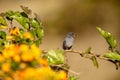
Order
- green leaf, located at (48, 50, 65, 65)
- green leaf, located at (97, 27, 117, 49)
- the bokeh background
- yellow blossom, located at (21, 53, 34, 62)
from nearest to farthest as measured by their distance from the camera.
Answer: yellow blossom, located at (21, 53, 34, 62) → green leaf, located at (48, 50, 65, 65) → green leaf, located at (97, 27, 117, 49) → the bokeh background

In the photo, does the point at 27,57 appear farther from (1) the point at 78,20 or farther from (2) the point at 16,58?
(1) the point at 78,20

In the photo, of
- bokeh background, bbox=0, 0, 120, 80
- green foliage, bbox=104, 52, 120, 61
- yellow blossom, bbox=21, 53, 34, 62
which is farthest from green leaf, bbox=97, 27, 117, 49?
bokeh background, bbox=0, 0, 120, 80

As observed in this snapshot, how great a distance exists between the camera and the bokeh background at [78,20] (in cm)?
456

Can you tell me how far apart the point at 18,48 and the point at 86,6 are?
11.8 feet

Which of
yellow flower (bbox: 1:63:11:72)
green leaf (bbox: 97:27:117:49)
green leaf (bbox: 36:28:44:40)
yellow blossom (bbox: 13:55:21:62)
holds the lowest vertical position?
yellow flower (bbox: 1:63:11:72)

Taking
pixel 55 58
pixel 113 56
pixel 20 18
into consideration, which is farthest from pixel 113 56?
pixel 20 18

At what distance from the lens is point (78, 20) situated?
4.65 meters

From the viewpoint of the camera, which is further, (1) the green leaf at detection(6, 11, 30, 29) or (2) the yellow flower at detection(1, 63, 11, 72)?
(1) the green leaf at detection(6, 11, 30, 29)

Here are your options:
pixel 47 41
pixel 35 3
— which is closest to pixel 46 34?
pixel 47 41

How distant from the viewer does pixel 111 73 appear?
443 cm

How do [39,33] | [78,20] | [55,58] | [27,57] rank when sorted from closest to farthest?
[27,57], [55,58], [39,33], [78,20]

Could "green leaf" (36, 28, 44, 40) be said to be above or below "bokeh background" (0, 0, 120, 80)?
below

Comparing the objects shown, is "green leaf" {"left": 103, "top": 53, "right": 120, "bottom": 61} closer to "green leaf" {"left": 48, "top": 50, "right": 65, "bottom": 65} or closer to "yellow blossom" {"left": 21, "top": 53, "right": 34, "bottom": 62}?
"green leaf" {"left": 48, "top": 50, "right": 65, "bottom": 65}

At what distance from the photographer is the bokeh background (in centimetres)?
456
